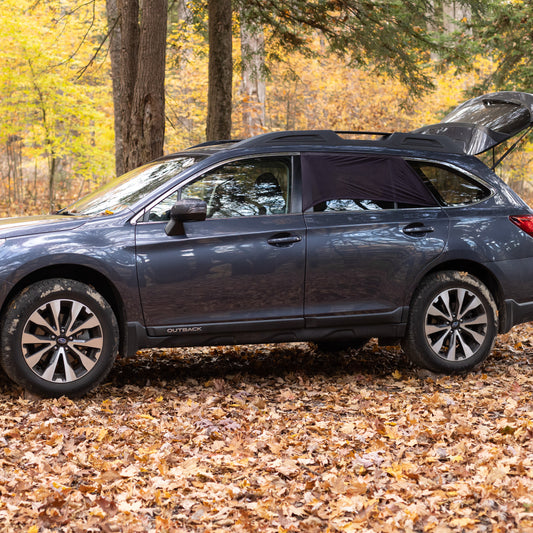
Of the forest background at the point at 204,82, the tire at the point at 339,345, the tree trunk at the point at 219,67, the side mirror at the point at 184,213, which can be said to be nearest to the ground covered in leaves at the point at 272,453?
the tire at the point at 339,345

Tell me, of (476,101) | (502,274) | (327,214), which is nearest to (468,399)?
(502,274)

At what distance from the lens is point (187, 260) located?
5852 mm

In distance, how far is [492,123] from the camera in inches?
290

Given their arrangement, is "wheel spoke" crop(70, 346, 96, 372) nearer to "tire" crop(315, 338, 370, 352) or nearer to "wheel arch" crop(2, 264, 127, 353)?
"wheel arch" crop(2, 264, 127, 353)

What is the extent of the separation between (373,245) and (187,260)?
1627 mm

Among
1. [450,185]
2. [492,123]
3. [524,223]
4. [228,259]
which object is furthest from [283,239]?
[492,123]

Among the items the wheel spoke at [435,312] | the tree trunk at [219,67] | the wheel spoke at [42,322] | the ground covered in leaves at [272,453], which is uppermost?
the tree trunk at [219,67]

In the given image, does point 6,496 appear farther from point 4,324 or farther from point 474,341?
point 474,341

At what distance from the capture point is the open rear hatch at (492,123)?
7.23m

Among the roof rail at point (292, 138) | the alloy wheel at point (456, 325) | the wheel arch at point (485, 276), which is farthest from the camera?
the wheel arch at point (485, 276)

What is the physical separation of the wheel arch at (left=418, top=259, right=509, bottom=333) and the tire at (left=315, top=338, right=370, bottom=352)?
4.80 ft

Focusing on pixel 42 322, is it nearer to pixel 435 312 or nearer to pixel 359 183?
pixel 359 183

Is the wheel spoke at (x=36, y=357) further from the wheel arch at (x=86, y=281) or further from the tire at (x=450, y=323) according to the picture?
the tire at (x=450, y=323)

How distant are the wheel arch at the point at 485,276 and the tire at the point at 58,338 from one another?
2.97 meters
